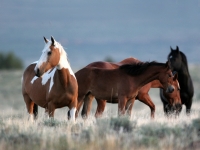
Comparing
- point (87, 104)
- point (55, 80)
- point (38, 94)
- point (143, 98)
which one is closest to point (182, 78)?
point (143, 98)

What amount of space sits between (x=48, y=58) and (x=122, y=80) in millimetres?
2099

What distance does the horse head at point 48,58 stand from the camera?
392 inches

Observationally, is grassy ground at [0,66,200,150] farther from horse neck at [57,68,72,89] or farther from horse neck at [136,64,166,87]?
horse neck at [136,64,166,87]

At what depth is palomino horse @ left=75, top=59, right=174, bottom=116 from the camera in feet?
37.1

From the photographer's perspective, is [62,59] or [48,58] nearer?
[48,58]

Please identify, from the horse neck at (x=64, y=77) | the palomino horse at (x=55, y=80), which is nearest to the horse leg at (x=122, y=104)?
the palomino horse at (x=55, y=80)

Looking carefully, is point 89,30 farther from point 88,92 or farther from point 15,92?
point 88,92

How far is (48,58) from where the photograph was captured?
32.8 ft

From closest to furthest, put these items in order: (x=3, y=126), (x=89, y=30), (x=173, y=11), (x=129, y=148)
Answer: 1. (x=129, y=148)
2. (x=3, y=126)
3. (x=89, y=30)
4. (x=173, y=11)

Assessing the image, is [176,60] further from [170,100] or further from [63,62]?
[63,62]

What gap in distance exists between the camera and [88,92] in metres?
12.0

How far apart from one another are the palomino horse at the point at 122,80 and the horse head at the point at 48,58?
6.06 ft

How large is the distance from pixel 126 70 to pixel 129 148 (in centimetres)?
451

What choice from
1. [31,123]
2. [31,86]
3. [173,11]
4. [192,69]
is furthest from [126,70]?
[173,11]
